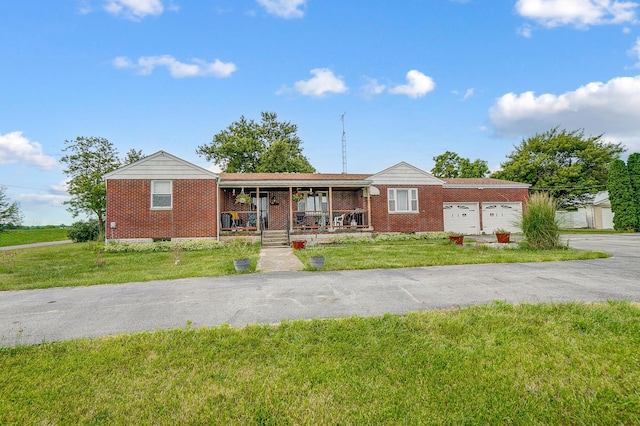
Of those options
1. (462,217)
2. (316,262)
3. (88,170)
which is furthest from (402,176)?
(88,170)

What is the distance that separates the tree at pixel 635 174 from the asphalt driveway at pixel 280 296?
23.2 metres

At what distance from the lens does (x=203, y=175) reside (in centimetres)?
1531

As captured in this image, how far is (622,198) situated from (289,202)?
2635 cm

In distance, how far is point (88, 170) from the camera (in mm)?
29922

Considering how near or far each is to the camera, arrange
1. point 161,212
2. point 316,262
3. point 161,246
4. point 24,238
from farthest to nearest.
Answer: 1. point 24,238
2. point 161,212
3. point 161,246
4. point 316,262

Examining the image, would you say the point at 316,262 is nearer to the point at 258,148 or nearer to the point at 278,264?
the point at 278,264

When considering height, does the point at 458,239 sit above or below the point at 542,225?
below

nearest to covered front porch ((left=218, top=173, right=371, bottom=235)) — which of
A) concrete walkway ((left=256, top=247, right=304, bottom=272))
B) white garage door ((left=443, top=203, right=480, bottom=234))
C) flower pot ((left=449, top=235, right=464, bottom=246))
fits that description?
flower pot ((left=449, top=235, right=464, bottom=246))

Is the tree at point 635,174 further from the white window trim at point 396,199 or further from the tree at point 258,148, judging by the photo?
the tree at point 258,148

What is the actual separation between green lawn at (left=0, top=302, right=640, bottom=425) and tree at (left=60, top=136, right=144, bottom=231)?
30.4 meters

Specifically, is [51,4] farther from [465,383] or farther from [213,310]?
[465,383]

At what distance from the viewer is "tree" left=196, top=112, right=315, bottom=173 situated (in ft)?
98.9

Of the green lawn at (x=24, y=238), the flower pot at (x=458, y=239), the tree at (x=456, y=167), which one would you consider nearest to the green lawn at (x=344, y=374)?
the flower pot at (x=458, y=239)

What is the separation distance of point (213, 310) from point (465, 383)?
3415 mm
